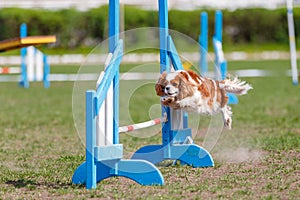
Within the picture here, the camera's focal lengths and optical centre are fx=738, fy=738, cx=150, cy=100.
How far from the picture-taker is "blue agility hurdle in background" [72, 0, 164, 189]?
5.31 meters

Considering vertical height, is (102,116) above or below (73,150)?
above

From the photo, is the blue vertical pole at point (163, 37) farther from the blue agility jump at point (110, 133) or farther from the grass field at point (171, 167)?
the grass field at point (171, 167)

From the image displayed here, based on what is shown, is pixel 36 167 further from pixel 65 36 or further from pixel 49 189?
pixel 65 36

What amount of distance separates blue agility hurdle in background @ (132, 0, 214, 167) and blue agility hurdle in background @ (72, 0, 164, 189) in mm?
570

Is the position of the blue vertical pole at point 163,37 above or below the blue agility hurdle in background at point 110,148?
above

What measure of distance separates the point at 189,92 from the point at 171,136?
0.60 meters

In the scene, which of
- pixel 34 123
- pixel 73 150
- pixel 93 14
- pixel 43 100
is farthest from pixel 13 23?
pixel 73 150

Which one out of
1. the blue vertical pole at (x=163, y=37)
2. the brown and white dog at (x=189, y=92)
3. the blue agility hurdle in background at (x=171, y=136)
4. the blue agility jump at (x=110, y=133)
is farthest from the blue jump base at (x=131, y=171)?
the blue vertical pole at (x=163, y=37)

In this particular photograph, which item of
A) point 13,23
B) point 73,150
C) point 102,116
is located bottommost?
point 73,150

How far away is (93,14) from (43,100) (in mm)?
20044

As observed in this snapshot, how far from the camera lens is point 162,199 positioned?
4996mm

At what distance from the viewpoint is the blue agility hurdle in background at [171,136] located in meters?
6.26

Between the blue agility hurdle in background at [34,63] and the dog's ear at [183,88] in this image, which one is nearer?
the dog's ear at [183,88]

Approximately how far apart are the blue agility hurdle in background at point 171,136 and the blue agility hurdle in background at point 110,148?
1.87 feet
